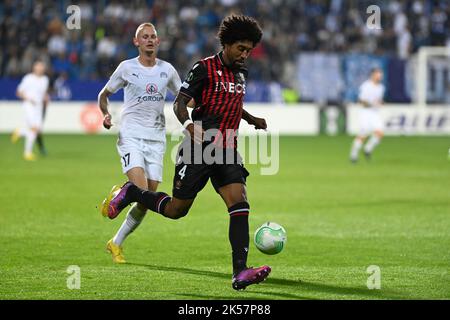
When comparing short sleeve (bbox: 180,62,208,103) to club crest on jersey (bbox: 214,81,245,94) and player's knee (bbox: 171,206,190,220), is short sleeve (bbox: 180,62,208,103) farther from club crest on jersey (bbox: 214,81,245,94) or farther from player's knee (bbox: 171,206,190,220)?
player's knee (bbox: 171,206,190,220)

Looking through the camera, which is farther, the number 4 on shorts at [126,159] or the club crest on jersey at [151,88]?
the club crest on jersey at [151,88]

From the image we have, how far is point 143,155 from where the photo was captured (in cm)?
1020

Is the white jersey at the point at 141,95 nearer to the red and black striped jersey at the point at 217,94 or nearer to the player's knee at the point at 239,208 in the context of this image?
the red and black striped jersey at the point at 217,94

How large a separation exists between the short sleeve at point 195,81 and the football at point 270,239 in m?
1.51

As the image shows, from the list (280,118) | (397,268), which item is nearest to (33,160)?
(280,118)

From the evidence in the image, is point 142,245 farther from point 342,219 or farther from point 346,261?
point 342,219

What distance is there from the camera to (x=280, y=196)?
1700cm

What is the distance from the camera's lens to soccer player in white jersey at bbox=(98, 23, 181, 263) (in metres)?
10.2

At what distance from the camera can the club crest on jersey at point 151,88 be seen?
10.2m

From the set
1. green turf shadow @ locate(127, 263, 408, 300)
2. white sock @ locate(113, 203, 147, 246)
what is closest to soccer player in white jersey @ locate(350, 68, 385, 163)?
white sock @ locate(113, 203, 147, 246)

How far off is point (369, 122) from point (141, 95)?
52.7 ft

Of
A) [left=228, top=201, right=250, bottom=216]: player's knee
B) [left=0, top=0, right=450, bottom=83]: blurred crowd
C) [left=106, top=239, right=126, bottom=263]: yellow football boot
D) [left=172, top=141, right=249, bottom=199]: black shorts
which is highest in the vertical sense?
[left=0, top=0, right=450, bottom=83]: blurred crowd

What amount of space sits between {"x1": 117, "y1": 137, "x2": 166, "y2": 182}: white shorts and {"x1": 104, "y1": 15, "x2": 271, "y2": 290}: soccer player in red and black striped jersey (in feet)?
5.22

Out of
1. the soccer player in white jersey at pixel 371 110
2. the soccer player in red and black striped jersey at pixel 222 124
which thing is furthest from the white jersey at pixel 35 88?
the soccer player in red and black striped jersey at pixel 222 124
